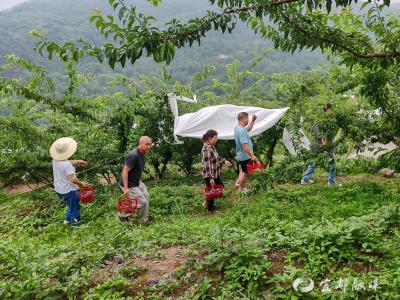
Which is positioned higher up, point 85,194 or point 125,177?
point 125,177

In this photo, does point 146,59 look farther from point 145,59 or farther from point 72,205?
point 72,205

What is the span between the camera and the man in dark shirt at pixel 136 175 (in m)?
6.16

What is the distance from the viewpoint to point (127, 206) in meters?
6.16

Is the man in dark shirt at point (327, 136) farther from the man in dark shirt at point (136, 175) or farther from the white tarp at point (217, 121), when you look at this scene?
the white tarp at point (217, 121)

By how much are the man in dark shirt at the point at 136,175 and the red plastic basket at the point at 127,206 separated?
0.09 metres

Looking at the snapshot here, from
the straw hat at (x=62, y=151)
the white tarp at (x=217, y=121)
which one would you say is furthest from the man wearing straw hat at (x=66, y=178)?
the white tarp at (x=217, y=121)

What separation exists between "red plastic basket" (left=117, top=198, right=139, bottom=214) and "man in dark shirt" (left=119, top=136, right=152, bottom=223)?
0.29 feet

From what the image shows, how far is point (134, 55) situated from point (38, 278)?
2.22 meters

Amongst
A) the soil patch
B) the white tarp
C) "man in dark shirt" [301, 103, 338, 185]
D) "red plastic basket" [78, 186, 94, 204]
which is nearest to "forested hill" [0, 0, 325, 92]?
the white tarp

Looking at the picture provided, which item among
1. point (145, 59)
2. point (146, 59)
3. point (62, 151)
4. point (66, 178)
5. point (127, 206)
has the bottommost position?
point (145, 59)

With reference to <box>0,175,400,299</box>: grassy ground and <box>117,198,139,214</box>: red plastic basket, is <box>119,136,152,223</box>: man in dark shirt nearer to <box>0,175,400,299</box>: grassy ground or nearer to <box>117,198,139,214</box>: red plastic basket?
<box>117,198,139,214</box>: red plastic basket

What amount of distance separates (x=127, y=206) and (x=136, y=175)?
1.63 ft

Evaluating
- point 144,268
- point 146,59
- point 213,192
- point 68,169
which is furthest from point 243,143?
point 146,59

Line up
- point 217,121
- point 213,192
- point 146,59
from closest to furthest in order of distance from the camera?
point 213,192, point 217,121, point 146,59
